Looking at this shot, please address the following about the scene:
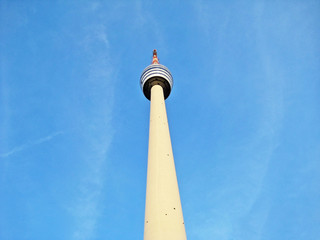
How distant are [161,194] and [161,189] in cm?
56

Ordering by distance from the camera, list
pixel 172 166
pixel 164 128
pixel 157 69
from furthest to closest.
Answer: pixel 157 69 → pixel 164 128 → pixel 172 166

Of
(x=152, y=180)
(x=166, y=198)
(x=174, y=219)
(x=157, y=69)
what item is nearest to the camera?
(x=174, y=219)

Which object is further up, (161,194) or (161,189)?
(161,189)

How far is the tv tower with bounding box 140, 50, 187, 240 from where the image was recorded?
19609 millimetres

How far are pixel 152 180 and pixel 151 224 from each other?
4375mm

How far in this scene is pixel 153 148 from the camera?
91.2 ft

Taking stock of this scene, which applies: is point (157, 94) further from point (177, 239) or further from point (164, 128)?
point (177, 239)

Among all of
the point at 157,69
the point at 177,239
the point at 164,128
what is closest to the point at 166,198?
the point at 177,239

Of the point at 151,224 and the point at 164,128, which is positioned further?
the point at 164,128

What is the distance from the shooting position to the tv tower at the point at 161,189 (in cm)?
1961

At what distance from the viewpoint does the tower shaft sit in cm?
1955

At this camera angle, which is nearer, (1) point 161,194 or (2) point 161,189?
(1) point 161,194

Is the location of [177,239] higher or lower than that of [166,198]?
lower

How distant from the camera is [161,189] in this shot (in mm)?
22547
